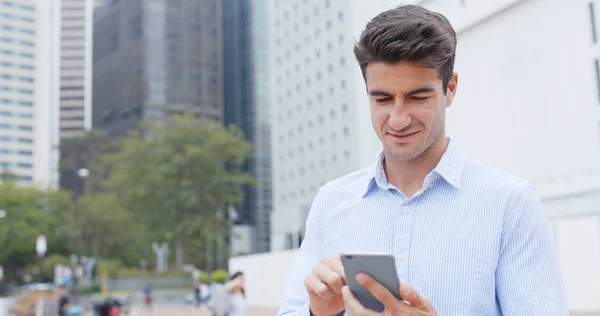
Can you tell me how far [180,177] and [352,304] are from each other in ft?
168

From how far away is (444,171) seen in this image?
1.85 m

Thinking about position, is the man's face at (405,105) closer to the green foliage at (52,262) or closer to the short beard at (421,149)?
the short beard at (421,149)

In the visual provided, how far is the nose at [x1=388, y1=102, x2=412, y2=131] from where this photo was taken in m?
1.78

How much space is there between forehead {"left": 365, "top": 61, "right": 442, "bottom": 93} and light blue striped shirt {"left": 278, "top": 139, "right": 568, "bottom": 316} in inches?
8.7

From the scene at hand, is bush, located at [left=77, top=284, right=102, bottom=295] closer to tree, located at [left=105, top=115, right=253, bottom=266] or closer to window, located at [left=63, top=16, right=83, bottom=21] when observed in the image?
tree, located at [left=105, top=115, right=253, bottom=266]

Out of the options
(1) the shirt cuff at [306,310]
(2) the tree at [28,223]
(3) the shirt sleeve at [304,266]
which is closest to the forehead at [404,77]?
(3) the shirt sleeve at [304,266]

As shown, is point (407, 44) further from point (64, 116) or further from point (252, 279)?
point (64, 116)

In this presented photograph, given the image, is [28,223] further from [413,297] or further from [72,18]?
[72,18]

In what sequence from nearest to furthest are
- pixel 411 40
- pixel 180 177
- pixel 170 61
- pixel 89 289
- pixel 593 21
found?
pixel 411 40 → pixel 593 21 → pixel 180 177 → pixel 89 289 → pixel 170 61

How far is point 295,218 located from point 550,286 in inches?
2672

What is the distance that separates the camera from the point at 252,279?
112ft

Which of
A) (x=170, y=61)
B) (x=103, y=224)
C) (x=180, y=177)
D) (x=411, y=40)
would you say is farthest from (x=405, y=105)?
(x=170, y=61)

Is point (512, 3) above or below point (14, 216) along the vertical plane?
above

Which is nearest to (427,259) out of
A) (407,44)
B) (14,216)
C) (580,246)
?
(407,44)
